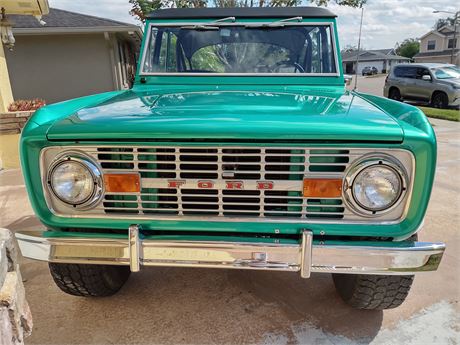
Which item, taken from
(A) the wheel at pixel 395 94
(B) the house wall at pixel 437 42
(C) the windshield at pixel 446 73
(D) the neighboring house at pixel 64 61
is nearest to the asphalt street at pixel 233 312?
(D) the neighboring house at pixel 64 61

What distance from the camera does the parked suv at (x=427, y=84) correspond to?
13.0 m

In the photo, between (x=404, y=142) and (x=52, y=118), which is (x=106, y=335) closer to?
(x=52, y=118)

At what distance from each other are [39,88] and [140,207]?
10.5 metres

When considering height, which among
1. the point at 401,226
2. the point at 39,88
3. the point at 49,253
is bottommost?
the point at 39,88

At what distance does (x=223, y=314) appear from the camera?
2332 mm

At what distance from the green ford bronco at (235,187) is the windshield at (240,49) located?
1107 mm

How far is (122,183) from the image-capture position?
177cm

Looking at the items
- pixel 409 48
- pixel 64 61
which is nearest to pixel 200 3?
pixel 64 61

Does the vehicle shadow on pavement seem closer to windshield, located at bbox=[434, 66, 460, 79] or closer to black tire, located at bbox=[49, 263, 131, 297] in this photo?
black tire, located at bbox=[49, 263, 131, 297]

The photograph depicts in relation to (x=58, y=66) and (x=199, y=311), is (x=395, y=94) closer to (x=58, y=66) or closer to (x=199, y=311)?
(x=58, y=66)

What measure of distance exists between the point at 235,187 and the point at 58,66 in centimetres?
1065

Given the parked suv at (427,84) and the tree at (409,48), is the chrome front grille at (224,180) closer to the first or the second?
the parked suv at (427,84)

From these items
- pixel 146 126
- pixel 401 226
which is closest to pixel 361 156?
pixel 401 226

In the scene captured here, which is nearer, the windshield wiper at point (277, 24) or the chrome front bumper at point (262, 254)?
the chrome front bumper at point (262, 254)
